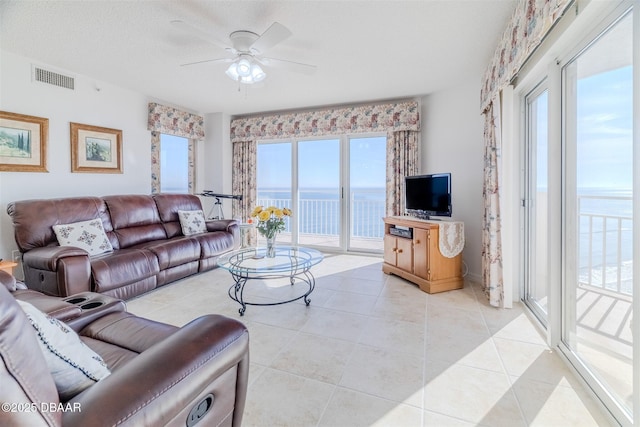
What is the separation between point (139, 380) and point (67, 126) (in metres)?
3.91

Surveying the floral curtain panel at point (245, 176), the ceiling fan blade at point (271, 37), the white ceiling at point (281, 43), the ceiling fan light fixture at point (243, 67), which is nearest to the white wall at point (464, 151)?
the white ceiling at point (281, 43)

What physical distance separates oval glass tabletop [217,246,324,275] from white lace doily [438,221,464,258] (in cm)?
131

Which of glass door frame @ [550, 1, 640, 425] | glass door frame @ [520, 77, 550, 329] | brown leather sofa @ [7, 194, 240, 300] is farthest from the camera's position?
glass door frame @ [520, 77, 550, 329]

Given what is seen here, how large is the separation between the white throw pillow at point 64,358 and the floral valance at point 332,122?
420 cm

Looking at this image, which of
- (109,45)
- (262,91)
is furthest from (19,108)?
(262,91)

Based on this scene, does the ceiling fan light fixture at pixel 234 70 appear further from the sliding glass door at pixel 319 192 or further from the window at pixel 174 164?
the window at pixel 174 164

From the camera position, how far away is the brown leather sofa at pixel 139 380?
22.0 inches

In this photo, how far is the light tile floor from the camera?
145 cm

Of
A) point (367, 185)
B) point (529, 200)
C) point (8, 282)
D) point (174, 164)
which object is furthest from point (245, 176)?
point (529, 200)

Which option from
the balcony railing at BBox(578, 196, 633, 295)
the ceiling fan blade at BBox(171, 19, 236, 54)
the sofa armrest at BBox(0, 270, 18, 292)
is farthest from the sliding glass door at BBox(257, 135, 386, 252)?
the sofa armrest at BBox(0, 270, 18, 292)

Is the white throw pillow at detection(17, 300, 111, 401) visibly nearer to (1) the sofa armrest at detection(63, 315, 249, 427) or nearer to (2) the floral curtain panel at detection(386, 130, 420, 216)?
(1) the sofa armrest at detection(63, 315, 249, 427)

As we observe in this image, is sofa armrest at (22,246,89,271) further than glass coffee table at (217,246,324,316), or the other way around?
glass coffee table at (217,246,324,316)

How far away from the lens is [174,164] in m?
4.95

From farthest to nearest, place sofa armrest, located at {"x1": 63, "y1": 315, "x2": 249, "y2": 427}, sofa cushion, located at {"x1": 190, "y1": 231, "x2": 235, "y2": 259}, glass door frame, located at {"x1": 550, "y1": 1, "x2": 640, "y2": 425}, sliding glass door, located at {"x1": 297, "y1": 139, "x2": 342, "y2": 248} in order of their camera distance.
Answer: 1. sliding glass door, located at {"x1": 297, "y1": 139, "x2": 342, "y2": 248}
2. sofa cushion, located at {"x1": 190, "y1": 231, "x2": 235, "y2": 259}
3. glass door frame, located at {"x1": 550, "y1": 1, "x2": 640, "y2": 425}
4. sofa armrest, located at {"x1": 63, "y1": 315, "x2": 249, "y2": 427}
